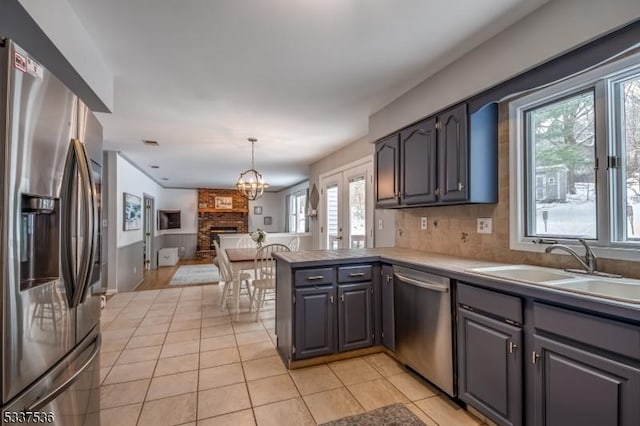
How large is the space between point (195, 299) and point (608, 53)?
202 inches

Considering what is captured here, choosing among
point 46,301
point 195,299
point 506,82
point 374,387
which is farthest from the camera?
point 195,299

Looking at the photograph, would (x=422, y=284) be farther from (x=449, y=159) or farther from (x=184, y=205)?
(x=184, y=205)

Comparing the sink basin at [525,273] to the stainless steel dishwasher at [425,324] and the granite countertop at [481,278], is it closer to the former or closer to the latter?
the granite countertop at [481,278]

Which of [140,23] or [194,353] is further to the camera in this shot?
[194,353]

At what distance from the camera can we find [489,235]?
2373 millimetres

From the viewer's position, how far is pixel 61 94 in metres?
1.18

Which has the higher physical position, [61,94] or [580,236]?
[61,94]

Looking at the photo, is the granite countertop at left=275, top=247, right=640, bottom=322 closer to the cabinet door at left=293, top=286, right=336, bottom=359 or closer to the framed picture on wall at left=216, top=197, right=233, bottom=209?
the cabinet door at left=293, top=286, right=336, bottom=359

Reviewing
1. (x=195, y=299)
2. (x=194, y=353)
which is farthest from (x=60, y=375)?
(x=195, y=299)

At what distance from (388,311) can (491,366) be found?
0.98m

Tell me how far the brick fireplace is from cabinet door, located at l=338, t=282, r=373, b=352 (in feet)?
28.8

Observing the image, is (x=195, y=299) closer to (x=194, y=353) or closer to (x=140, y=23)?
(x=194, y=353)

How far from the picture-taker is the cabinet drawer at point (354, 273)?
263 centimetres

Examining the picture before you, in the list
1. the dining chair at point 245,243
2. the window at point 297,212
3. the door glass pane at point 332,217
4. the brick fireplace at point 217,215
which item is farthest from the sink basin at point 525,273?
the brick fireplace at point 217,215
